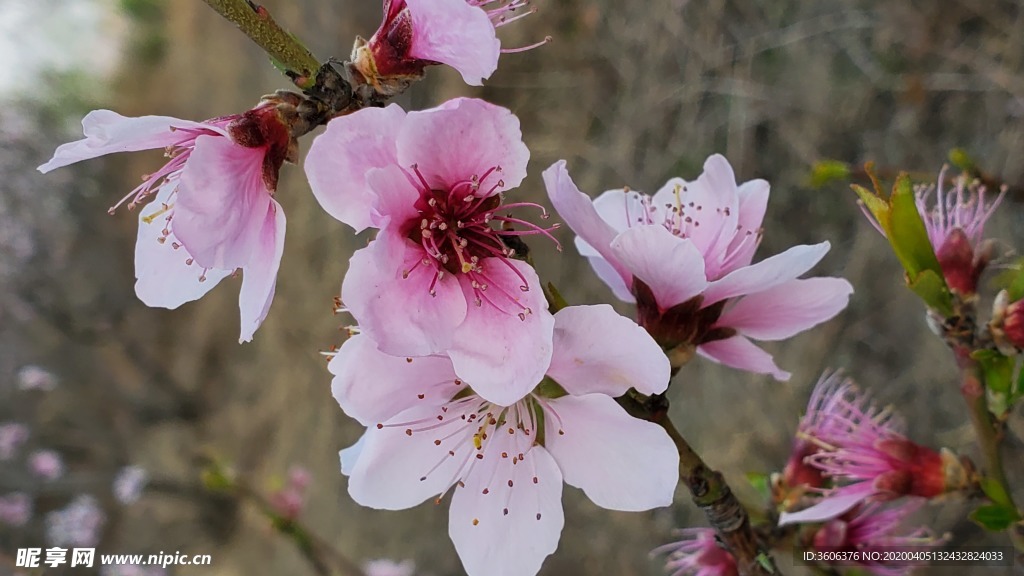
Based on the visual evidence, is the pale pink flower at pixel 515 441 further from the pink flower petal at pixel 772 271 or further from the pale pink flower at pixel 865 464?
the pale pink flower at pixel 865 464

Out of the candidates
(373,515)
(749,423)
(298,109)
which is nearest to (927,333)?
(749,423)

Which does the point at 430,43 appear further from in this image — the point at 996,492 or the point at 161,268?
the point at 996,492

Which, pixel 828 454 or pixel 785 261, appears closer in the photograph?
pixel 785 261

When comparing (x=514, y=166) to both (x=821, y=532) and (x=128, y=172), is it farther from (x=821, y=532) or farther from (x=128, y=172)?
(x=128, y=172)

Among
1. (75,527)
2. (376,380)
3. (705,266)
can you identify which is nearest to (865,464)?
(705,266)

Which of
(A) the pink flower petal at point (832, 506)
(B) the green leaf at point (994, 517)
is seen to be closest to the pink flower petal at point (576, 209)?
(A) the pink flower petal at point (832, 506)
